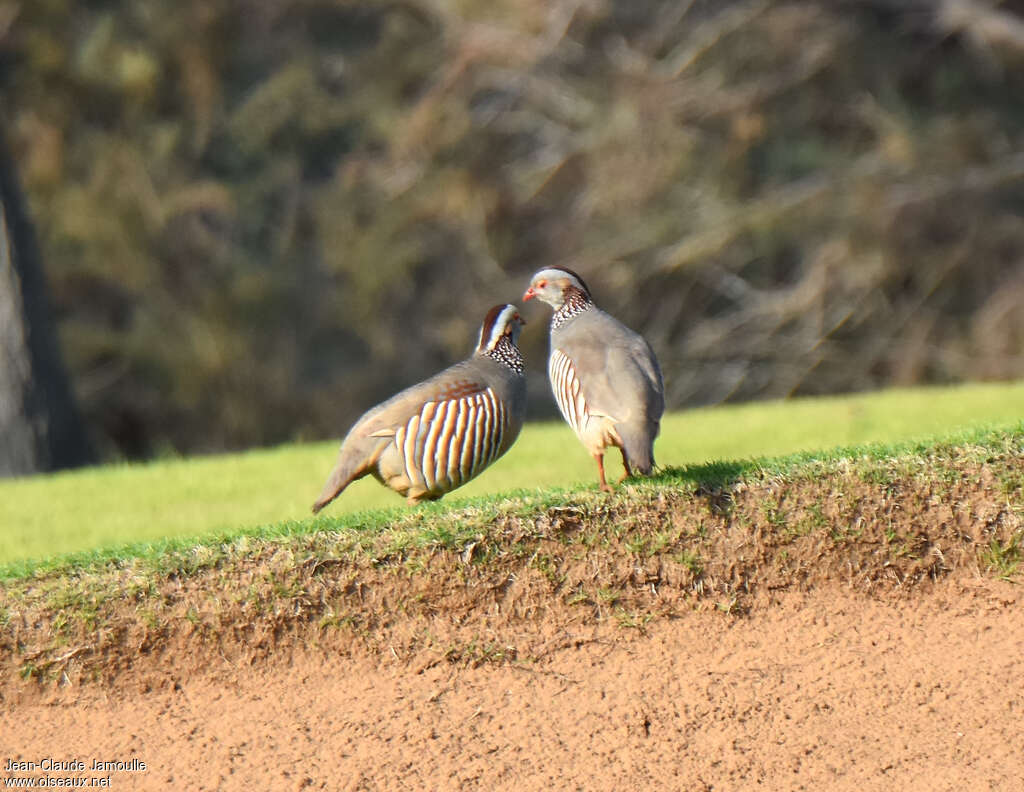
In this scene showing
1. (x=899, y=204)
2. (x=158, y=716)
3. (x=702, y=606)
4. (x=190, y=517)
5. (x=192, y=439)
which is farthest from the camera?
(x=192, y=439)

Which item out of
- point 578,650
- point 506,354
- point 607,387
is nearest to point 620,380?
point 607,387

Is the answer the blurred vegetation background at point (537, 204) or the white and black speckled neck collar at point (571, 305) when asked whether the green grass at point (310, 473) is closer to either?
the white and black speckled neck collar at point (571, 305)

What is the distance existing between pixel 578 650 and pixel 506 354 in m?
1.79

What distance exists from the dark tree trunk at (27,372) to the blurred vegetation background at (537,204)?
5.92 m

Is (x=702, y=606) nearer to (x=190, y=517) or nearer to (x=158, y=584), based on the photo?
(x=158, y=584)

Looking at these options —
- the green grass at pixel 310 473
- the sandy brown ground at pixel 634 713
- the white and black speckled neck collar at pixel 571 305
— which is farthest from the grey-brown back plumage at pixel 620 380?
the green grass at pixel 310 473

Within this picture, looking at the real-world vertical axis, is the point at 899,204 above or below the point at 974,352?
above

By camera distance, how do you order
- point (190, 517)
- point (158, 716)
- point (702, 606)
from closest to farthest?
point (158, 716), point (702, 606), point (190, 517)

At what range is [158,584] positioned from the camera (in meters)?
5.87

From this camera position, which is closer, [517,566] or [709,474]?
[517,566]

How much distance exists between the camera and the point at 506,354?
6922 millimetres

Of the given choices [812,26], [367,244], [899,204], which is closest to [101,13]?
[367,244]

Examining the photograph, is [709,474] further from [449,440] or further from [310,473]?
[310,473]

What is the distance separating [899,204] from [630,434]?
13.7m
